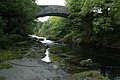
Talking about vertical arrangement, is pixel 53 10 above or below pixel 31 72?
above

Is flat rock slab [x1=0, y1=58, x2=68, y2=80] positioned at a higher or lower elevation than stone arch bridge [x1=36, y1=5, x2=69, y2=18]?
lower

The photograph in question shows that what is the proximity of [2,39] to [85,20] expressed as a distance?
28027 millimetres

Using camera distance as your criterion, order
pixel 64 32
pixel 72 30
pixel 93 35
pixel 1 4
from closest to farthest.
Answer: pixel 1 4 → pixel 93 35 → pixel 72 30 → pixel 64 32

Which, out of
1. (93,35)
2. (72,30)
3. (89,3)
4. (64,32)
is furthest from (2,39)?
(64,32)

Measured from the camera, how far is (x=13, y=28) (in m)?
41.2

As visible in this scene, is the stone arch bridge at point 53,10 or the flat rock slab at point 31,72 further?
the stone arch bridge at point 53,10

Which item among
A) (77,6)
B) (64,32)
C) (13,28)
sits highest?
(77,6)

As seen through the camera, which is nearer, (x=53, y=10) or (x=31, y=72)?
(x=31, y=72)

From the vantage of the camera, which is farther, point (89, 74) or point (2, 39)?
point (2, 39)

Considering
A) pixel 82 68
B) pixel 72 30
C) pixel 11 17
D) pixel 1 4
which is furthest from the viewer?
pixel 72 30

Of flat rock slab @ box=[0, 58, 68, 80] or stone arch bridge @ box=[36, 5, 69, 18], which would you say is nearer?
flat rock slab @ box=[0, 58, 68, 80]

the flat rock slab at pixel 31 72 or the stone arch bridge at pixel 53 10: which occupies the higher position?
the stone arch bridge at pixel 53 10

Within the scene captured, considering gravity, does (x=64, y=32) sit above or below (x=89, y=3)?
below

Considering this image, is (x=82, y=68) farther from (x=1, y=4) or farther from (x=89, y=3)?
(x=89, y=3)
